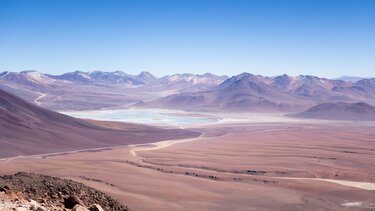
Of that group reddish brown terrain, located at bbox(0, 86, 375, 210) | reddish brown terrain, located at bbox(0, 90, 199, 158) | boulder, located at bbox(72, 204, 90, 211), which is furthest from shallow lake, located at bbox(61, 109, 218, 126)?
boulder, located at bbox(72, 204, 90, 211)

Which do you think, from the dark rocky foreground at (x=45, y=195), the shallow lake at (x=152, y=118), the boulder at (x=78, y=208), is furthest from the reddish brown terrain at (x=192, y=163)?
the shallow lake at (x=152, y=118)

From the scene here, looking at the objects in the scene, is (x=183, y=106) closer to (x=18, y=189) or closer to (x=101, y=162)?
(x=101, y=162)

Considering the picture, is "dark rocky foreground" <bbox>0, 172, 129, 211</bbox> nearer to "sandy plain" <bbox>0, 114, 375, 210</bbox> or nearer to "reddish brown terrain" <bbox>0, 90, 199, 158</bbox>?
"sandy plain" <bbox>0, 114, 375, 210</bbox>

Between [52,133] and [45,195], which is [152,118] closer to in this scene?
[52,133]

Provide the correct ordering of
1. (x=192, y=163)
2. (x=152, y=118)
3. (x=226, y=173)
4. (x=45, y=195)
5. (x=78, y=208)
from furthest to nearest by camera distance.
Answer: (x=152, y=118), (x=192, y=163), (x=226, y=173), (x=45, y=195), (x=78, y=208)

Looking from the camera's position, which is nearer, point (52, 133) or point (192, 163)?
point (192, 163)

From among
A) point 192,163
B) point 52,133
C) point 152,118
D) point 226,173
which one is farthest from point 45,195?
point 152,118

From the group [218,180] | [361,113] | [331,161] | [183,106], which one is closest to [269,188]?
[218,180]
